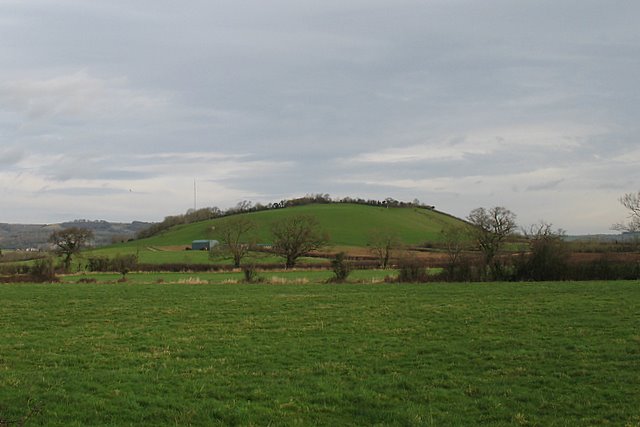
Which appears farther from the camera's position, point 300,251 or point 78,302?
point 300,251

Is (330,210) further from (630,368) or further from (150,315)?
(630,368)

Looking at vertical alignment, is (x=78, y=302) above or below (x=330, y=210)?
below

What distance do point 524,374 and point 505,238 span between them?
5554 centimetres

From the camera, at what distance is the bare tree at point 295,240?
73500 millimetres

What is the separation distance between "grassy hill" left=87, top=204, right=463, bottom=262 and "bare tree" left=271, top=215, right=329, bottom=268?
27.8 m

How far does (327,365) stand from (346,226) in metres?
111

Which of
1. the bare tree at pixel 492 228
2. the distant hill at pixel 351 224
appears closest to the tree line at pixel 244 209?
the distant hill at pixel 351 224

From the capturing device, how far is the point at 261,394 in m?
10.5

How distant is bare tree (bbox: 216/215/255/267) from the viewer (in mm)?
73250

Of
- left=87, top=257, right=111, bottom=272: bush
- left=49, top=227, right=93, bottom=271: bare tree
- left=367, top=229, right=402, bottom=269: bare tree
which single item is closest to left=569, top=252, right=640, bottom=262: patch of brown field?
left=367, top=229, right=402, bottom=269: bare tree

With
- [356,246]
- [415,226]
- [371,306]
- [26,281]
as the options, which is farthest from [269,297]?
[415,226]

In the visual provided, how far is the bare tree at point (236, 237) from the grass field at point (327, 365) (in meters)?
49.9

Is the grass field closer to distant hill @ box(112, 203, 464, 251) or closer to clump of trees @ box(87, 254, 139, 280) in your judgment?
clump of trees @ box(87, 254, 139, 280)

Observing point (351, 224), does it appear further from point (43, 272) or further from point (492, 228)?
point (43, 272)
